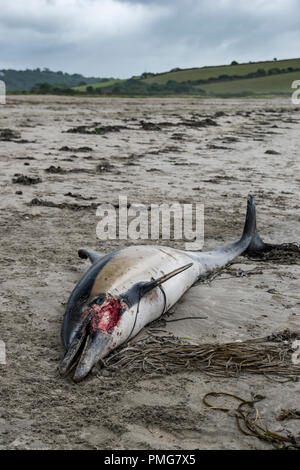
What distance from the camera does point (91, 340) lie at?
3408 mm

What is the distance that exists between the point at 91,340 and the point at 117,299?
0.44 metres

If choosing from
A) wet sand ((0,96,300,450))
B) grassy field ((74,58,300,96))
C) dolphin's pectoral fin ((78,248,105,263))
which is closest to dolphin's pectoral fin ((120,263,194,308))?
wet sand ((0,96,300,450))

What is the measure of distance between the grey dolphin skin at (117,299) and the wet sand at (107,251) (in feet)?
0.43

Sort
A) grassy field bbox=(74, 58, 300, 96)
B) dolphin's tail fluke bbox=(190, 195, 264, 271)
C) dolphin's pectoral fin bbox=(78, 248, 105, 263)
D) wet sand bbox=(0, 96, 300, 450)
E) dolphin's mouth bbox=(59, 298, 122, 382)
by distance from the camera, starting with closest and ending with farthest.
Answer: wet sand bbox=(0, 96, 300, 450) < dolphin's mouth bbox=(59, 298, 122, 382) < dolphin's pectoral fin bbox=(78, 248, 105, 263) < dolphin's tail fluke bbox=(190, 195, 264, 271) < grassy field bbox=(74, 58, 300, 96)

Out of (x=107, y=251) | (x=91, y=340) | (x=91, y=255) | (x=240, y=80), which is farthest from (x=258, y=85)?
(x=91, y=340)

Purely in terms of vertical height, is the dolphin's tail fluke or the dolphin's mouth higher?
the dolphin's tail fluke

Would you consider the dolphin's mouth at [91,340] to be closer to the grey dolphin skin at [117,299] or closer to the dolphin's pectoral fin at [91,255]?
the grey dolphin skin at [117,299]

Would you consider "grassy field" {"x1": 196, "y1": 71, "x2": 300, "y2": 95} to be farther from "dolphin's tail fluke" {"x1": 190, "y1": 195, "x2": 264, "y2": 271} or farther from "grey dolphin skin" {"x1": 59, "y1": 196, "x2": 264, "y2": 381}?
"grey dolphin skin" {"x1": 59, "y1": 196, "x2": 264, "y2": 381}

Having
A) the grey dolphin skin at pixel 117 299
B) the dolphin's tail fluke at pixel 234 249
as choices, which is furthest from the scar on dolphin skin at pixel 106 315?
the dolphin's tail fluke at pixel 234 249

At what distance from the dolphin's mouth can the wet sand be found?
3.6 inches

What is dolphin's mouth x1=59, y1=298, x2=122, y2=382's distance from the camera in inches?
129

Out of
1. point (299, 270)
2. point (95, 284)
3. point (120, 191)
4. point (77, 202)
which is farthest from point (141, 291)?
point (120, 191)

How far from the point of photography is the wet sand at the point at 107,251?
9.34 feet
